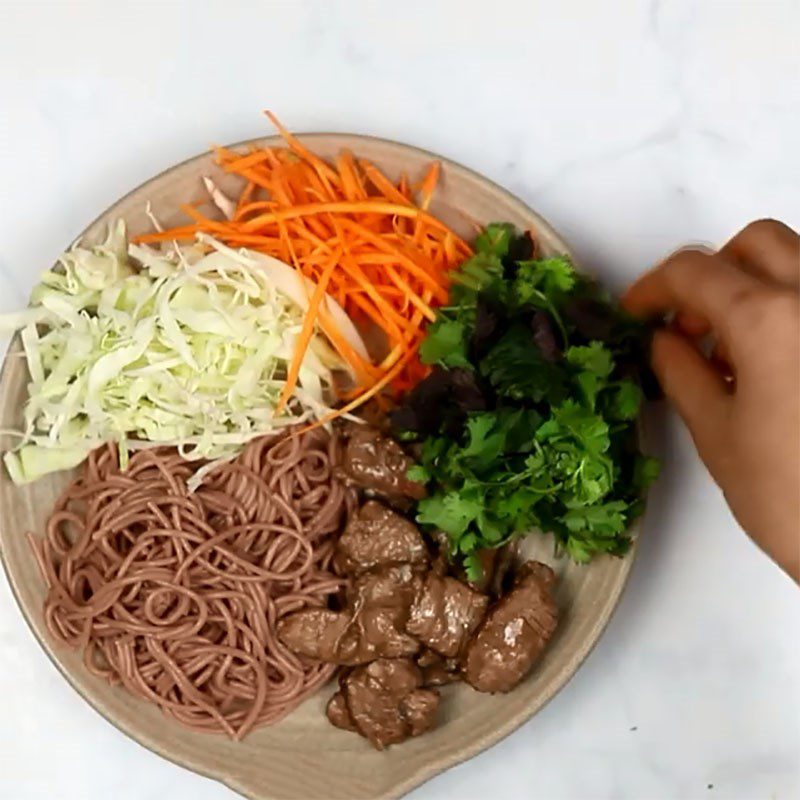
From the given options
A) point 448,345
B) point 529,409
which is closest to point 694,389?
point 529,409

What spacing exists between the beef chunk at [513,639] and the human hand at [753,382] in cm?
38

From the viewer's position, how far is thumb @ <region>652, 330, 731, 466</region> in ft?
5.16

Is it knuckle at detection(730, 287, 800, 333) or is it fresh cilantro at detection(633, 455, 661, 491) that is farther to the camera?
fresh cilantro at detection(633, 455, 661, 491)

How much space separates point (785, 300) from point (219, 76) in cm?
124

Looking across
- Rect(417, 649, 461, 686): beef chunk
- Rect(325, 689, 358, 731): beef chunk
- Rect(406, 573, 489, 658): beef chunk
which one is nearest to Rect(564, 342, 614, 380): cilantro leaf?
Rect(406, 573, 489, 658): beef chunk

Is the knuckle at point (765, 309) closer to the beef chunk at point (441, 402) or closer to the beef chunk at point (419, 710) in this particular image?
the beef chunk at point (441, 402)

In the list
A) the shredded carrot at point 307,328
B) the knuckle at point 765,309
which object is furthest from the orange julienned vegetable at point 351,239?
the knuckle at point 765,309

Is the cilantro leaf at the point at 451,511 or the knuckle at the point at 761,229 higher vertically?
the knuckle at the point at 761,229

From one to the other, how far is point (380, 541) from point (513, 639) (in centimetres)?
28

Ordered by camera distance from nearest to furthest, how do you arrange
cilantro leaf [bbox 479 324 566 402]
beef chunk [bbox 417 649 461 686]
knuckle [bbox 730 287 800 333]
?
knuckle [bbox 730 287 800 333]
cilantro leaf [bbox 479 324 566 402]
beef chunk [bbox 417 649 461 686]

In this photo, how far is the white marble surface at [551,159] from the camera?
2.01m

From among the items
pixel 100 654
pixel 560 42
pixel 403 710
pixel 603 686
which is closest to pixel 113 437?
pixel 100 654

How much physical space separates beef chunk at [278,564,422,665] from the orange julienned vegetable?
11.9 inches

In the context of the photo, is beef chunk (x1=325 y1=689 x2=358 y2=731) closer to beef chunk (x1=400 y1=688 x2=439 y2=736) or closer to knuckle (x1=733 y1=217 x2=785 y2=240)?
beef chunk (x1=400 y1=688 x2=439 y2=736)
